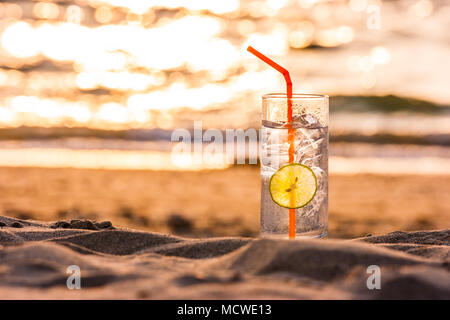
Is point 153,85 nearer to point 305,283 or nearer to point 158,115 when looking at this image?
point 158,115

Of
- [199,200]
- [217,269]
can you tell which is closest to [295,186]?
[217,269]

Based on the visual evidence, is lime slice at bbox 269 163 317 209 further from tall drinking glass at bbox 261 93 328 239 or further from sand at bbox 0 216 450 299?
sand at bbox 0 216 450 299

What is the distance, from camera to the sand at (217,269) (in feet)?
7.36

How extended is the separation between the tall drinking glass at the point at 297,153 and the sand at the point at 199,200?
9.59 ft

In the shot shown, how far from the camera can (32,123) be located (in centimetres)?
1166

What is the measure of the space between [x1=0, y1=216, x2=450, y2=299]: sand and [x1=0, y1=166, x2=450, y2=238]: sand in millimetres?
3000

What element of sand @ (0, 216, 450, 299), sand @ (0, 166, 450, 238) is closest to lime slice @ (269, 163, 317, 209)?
sand @ (0, 216, 450, 299)

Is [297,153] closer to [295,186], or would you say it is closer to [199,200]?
[295,186]

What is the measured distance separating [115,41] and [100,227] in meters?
13.7

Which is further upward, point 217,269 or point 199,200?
point 217,269

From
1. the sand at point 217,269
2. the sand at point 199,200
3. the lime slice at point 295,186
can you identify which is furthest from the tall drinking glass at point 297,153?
the sand at point 199,200

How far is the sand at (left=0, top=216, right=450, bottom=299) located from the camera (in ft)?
7.36

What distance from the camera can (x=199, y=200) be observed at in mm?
7500

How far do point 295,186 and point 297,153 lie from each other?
0.22 metres
